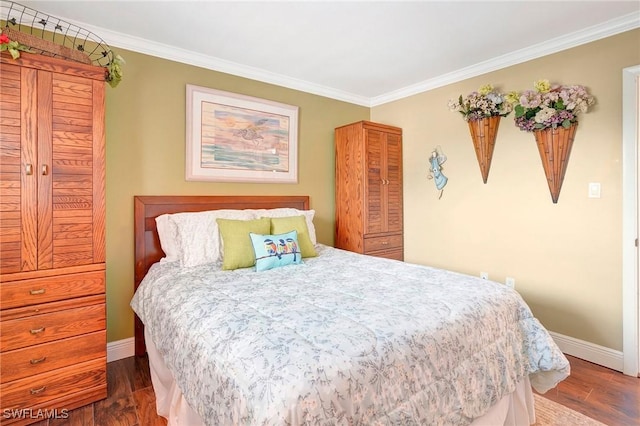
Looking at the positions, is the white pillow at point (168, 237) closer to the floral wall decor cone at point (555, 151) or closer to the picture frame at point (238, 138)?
the picture frame at point (238, 138)

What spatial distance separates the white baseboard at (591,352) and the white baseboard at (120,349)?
11.3ft

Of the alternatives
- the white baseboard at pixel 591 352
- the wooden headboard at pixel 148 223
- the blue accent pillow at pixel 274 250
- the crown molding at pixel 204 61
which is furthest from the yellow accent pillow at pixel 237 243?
the white baseboard at pixel 591 352

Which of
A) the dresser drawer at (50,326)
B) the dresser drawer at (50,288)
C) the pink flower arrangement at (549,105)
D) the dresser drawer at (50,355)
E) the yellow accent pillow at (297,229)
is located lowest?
the dresser drawer at (50,355)

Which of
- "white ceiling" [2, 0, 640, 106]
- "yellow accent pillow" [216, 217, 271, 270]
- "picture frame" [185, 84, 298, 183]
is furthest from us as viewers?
"picture frame" [185, 84, 298, 183]

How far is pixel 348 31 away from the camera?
8.11ft

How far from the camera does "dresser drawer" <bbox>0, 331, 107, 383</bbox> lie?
1758mm

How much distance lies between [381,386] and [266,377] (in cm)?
40

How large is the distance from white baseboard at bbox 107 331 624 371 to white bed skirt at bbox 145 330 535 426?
0.67m

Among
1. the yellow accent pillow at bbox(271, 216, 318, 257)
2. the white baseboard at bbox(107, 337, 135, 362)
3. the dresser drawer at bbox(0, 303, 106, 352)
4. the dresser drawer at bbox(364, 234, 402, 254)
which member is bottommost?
the white baseboard at bbox(107, 337, 135, 362)

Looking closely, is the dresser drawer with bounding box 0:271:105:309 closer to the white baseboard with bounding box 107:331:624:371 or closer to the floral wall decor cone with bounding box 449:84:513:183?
the white baseboard with bounding box 107:331:624:371

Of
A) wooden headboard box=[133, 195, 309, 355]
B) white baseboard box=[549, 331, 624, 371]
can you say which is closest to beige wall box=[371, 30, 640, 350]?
white baseboard box=[549, 331, 624, 371]

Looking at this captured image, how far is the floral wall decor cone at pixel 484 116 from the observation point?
9.61ft

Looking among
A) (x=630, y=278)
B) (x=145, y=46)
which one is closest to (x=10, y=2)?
(x=145, y=46)

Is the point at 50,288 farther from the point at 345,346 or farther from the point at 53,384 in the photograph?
the point at 345,346
